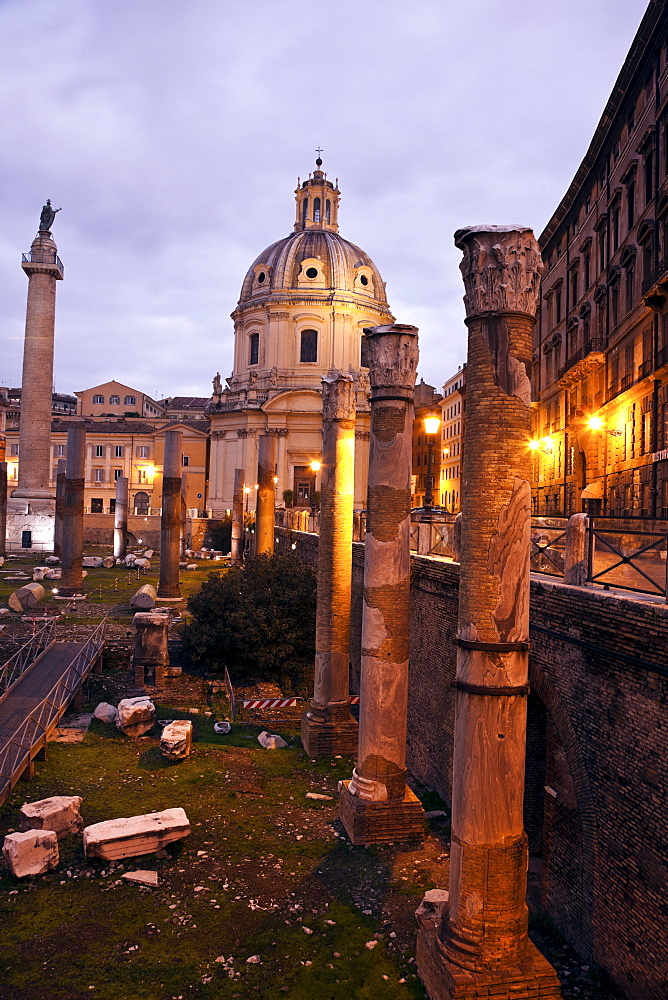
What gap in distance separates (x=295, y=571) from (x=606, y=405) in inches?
645

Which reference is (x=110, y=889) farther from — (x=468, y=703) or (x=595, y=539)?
(x=595, y=539)

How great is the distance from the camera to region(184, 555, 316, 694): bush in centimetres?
1720

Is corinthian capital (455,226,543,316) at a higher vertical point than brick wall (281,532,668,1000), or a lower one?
higher

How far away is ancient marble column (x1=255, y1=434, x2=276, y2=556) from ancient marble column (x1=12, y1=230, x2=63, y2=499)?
54.4 feet

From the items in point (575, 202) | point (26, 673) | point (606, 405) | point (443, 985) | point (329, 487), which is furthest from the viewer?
point (575, 202)

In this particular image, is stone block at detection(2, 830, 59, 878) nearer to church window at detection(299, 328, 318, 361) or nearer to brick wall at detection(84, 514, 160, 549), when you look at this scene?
brick wall at detection(84, 514, 160, 549)

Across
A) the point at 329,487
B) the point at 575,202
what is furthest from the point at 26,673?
the point at 575,202

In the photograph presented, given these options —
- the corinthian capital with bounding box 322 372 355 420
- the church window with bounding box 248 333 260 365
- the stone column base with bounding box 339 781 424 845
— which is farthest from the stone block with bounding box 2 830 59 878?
the church window with bounding box 248 333 260 365

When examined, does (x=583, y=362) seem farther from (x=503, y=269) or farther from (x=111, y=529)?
(x=111, y=529)

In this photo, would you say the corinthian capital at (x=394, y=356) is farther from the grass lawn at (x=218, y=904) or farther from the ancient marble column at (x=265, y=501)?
the ancient marble column at (x=265, y=501)

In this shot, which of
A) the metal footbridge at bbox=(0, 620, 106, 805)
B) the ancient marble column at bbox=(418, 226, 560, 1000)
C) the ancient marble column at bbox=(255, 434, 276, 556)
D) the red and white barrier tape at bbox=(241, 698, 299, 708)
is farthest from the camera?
the ancient marble column at bbox=(255, 434, 276, 556)

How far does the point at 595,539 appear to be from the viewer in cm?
771

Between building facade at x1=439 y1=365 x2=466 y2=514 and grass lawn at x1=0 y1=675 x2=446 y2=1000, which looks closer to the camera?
grass lawn at x1=0 y1=675 x2=446 y2=1000

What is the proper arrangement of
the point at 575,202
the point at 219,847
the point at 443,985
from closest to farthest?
the point at 443,985, the point at 219,847, the point at 575,202
